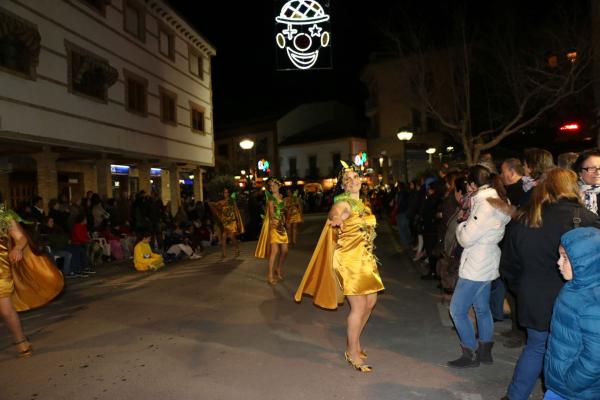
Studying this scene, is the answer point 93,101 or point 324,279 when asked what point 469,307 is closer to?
point 324,279

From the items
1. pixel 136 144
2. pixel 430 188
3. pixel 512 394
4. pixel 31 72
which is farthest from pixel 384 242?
pixel 512 394

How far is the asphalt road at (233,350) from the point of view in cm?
458

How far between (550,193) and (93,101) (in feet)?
51.3

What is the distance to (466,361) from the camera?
496 centimetres

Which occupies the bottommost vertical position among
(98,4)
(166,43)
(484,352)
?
(484,352)

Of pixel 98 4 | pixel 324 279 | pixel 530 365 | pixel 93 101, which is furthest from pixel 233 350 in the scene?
pixel 98 4

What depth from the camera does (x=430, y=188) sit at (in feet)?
34.0

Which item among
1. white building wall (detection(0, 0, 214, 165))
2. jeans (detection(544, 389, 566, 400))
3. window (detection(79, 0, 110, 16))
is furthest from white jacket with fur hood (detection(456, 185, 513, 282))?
window (detection(79, 0, 110, 16))

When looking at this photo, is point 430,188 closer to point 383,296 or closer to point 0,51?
point 383,296

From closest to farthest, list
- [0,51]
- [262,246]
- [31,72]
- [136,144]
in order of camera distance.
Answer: [262,246], [0,51], [31,72], [136,144]

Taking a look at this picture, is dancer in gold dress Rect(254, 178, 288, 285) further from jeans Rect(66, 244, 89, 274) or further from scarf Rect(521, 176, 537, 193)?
scarf Rect(521, 176, 537, 193)

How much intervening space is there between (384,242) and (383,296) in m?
8.50

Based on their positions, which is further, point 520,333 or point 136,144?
point 136,144

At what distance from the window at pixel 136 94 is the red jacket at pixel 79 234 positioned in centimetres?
756
